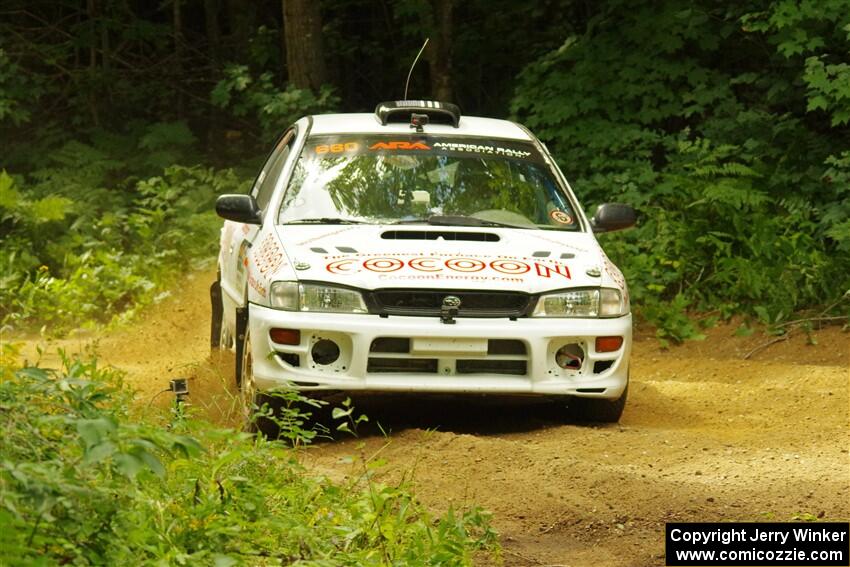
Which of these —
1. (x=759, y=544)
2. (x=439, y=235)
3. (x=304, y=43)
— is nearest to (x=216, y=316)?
(x=439, y=235)

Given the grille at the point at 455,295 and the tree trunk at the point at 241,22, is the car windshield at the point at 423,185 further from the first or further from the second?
the tree trunk at the point at 241,22

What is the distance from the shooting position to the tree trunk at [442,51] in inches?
652

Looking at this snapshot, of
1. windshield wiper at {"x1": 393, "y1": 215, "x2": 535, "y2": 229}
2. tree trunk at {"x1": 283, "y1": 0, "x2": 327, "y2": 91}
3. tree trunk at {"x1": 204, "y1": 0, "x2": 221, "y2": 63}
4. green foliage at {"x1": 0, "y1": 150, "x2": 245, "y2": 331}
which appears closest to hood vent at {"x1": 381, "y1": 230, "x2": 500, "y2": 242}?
windshield wiper at {"x1": 393, "y1": 215, "x2": 535, "y2": 229}

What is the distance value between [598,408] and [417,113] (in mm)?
2277

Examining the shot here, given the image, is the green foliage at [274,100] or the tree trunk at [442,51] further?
the tree trunk at [442,51]

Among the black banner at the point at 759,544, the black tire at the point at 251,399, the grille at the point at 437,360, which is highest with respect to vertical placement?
the black banner at the point at 759,544

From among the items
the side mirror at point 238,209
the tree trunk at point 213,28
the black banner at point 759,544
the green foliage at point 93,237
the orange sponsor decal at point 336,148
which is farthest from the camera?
the tree trunk at point 213,28

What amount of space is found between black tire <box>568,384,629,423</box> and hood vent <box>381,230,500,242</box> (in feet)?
3.34

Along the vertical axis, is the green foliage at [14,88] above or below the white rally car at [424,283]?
below

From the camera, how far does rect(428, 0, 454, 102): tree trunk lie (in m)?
16.6

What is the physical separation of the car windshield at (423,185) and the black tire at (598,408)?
40.3 inches

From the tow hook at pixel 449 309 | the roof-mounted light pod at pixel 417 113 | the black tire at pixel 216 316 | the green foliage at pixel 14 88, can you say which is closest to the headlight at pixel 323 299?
the tow hook at pixel 449 309

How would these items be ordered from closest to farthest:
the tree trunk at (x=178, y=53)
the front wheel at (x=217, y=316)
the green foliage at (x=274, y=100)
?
the front wheel at (x=217, y=316) → the green foliage at (x=274, y=100) → the tree trunk at (x=178, y=53)

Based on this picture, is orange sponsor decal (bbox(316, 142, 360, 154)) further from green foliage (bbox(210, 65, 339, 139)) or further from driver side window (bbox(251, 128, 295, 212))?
green foliage (bbox(210, 65, 339, 139))
